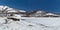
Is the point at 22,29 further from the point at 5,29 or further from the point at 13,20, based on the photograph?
the point at 13,20

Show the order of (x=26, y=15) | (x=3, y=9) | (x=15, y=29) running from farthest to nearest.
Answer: (x=26, y=15), (x=3, y=9), (x=15, y=29)

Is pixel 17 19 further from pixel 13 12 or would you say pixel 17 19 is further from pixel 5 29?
pixel 5 29

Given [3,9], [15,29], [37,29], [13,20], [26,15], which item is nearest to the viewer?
[15,29]

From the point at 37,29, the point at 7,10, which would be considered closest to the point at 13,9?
the point at 7,10

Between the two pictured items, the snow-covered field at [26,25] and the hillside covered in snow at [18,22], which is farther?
the hillside covered in snow at [18,22]

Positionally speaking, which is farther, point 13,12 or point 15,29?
point 13,12

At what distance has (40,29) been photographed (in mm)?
2717

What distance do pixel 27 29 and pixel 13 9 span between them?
6.61 ft

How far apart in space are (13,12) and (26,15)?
237 cm

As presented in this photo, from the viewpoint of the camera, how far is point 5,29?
259 centimetres

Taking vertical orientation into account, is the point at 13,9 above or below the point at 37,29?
above

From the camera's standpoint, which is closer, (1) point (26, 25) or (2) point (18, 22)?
(1) point (26, 25)

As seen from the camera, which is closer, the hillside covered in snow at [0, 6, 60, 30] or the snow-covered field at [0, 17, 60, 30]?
the snow-covered field at [0, 17, 60, 30]

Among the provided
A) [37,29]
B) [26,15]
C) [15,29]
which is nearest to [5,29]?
[15,29]
